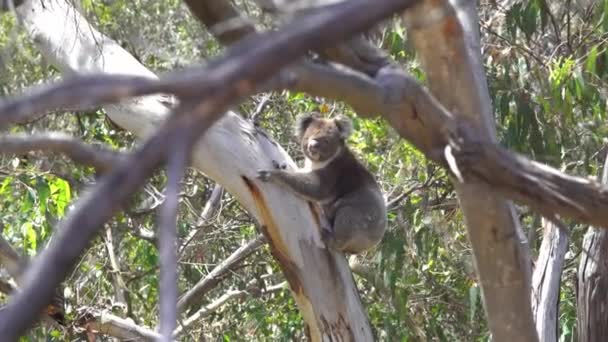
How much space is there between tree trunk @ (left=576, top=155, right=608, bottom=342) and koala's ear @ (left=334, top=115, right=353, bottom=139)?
2049 millimetres

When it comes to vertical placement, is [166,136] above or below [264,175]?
below

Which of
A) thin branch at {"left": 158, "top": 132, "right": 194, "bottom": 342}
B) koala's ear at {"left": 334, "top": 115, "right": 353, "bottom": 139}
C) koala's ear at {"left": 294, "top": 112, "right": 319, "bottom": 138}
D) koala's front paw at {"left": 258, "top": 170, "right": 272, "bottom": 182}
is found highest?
koala's ear at {"left": 294, "top": 112, "right": 319, "bottom": 138}

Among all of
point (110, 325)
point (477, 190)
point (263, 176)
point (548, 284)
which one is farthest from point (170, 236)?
point (110, 325)

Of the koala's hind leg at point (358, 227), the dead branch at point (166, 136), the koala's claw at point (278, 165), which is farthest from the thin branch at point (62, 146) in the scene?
the koala's hind leg at point (358, 227)

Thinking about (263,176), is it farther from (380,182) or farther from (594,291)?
(380,182)

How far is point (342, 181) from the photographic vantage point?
6.23m

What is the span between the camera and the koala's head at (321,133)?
6.19 meters

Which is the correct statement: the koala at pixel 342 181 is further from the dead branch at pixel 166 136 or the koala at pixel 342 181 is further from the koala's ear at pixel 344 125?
the dead branch at pixel 166 136

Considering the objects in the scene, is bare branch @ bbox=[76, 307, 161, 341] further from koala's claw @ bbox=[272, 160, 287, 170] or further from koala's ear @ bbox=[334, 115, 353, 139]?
koala's ear @ bbox=[334, 115, 353, 139]

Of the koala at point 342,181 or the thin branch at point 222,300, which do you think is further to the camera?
the thin branch at point 222,300

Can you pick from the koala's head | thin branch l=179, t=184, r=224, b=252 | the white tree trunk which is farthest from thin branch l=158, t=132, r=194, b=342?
thin branch l=179, t=184, r=224, b=252

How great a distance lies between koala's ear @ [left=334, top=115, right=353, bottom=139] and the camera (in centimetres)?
618

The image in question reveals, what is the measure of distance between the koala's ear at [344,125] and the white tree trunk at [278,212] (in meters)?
1.79

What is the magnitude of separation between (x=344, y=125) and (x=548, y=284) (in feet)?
6.26
